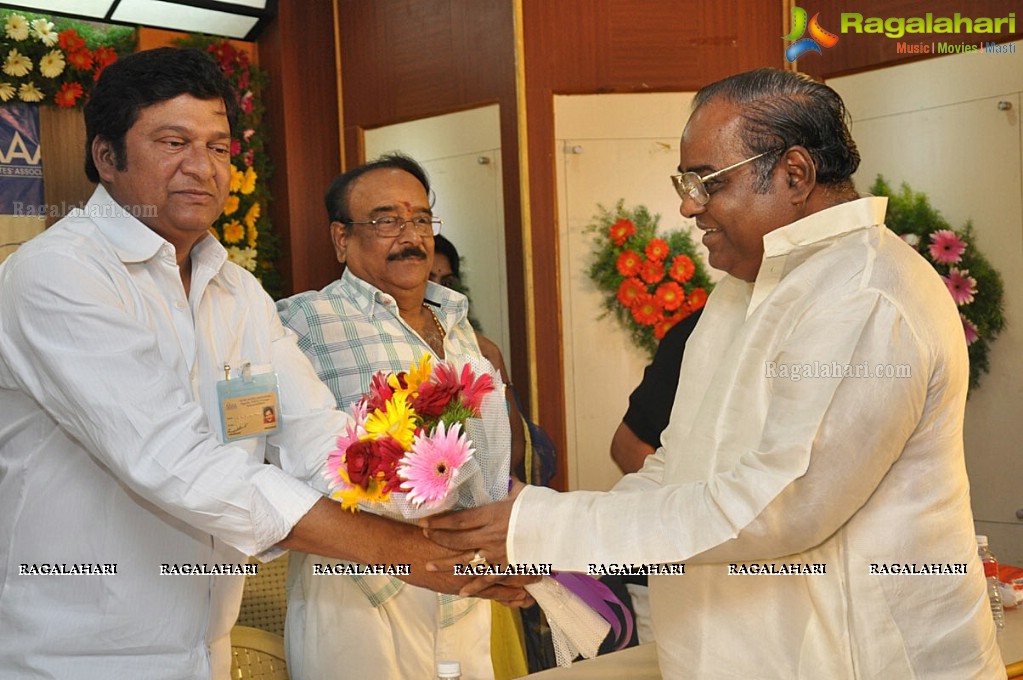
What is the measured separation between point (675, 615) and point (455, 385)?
1.77ft

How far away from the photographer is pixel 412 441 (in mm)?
1732

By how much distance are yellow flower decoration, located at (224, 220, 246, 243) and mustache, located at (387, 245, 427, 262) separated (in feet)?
6.92

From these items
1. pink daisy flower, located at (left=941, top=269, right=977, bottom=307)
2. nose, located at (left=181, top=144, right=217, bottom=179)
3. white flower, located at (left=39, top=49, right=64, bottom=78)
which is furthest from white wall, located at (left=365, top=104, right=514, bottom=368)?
nose, located at (left=181, top=144, right=217, bottom=179)

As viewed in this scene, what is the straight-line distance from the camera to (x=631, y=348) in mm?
4672

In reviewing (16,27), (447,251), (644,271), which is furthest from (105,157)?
(16,27)

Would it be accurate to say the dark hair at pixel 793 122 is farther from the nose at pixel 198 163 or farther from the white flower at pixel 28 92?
the white flower at pixel 28 92

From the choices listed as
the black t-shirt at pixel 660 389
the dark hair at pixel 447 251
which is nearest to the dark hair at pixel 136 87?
the black t-shirt at pixel 660 389

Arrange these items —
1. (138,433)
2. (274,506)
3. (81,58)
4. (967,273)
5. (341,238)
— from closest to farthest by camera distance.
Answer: (138,433), (274,506), (341,238), (967,273), (81,58)

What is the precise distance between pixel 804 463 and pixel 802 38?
360 cm

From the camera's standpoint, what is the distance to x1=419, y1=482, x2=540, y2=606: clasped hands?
6.31 ft

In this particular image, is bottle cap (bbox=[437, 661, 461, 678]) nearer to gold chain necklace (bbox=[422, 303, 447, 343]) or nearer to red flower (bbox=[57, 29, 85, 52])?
gold chain necklace (bbox=[422, 303, 447, 343])

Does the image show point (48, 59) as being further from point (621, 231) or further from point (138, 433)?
point (138, 433)

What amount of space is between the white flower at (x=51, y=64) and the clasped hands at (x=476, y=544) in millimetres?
3501

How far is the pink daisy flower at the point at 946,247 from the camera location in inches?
171
